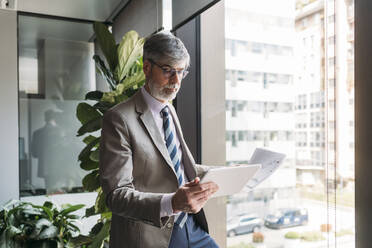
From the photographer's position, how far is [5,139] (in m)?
→ 3.64

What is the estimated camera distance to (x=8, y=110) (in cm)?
366

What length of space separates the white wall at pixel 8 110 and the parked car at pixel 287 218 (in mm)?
2786

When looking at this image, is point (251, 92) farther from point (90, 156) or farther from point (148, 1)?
point (148, 1)

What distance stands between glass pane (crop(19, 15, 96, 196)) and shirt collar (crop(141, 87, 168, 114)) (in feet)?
8.54

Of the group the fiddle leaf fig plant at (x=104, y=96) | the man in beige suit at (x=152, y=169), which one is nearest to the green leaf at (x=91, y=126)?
the fiddle leaf fig plant at (x=104, y=96)

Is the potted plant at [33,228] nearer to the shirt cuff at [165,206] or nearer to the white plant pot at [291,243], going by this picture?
the white plant pot at [291,243]

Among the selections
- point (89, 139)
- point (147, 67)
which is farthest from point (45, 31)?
point (147, 67)

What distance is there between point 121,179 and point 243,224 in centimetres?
128

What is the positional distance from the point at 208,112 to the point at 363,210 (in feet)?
4.74

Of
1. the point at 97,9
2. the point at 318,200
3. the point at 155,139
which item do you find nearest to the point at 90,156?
the point at 155,139

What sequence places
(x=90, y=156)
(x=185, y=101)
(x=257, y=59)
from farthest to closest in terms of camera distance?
1. (x=185, y=101)
2. (x=90, y=156)
3. (x=257, y=59)

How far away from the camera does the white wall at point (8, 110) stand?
11.9 ft

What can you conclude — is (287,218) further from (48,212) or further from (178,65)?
(48,212)

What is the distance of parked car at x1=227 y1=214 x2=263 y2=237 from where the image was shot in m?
2.15
